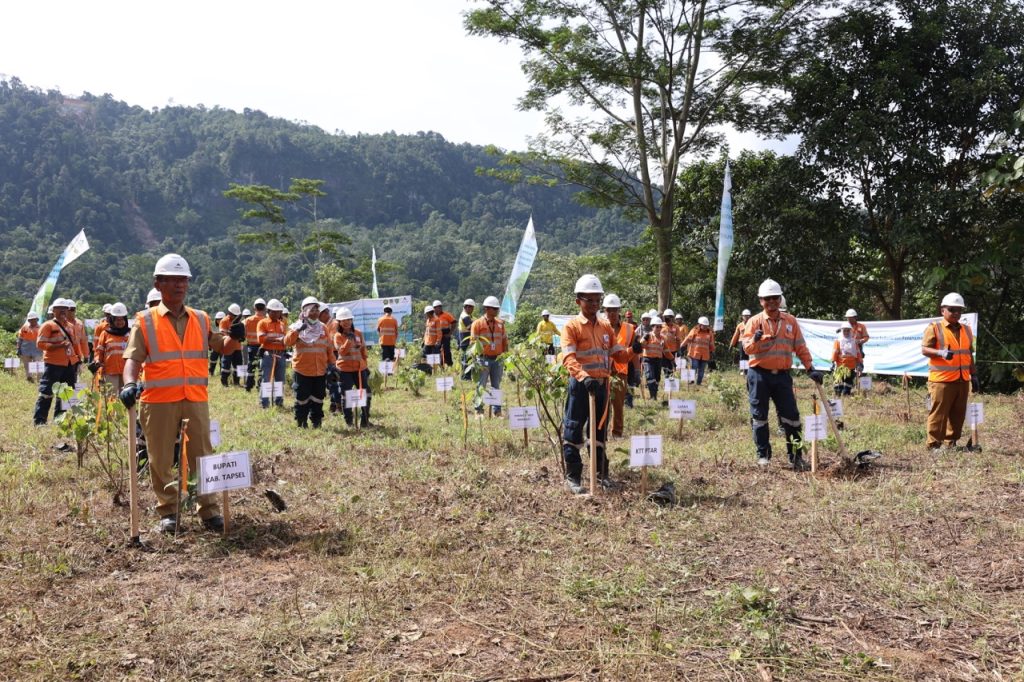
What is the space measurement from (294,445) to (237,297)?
5149 centimetres

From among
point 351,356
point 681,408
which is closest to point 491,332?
point 351,356

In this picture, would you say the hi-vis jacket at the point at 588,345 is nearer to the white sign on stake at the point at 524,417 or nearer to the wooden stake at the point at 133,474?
the white sign on stake at the point at 524,417

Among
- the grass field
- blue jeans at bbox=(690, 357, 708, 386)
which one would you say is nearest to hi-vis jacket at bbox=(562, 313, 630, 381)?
the grass field

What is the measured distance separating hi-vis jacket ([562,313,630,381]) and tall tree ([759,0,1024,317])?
1417 centimetres

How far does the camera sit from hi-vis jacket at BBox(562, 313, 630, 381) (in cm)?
695

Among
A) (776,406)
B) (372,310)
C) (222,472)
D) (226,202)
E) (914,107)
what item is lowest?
(222,472)

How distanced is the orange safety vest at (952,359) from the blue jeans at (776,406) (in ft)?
6.60

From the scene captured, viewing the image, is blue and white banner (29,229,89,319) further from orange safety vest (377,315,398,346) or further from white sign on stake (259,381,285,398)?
white sign on stake (259,381,285,398)

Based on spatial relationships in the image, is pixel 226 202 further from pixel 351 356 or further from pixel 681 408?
pixel 681 408


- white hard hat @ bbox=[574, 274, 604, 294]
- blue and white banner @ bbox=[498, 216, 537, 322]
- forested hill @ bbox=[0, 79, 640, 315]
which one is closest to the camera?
→ white hard hat @ bbox=[574, 274, 604, 294]

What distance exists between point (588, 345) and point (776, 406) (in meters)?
2.46

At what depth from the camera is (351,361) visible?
1101 centimetres

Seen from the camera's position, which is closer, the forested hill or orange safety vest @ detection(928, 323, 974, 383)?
orange safety vest @ detection(928, 323, 974, 383)

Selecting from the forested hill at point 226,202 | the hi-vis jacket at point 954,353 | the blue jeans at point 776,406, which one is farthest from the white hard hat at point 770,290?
the forested hill at point 226,202
